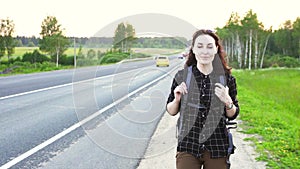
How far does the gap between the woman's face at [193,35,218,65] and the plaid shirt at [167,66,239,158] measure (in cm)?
12

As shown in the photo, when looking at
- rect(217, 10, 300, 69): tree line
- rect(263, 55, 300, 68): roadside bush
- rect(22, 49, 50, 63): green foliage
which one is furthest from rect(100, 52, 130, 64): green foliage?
rect(263, 55, 300, 68): roadside bush

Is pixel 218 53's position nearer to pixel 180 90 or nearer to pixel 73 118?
pixel 180 90

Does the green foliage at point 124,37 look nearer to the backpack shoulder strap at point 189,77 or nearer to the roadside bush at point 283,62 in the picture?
the backpack shoulder strap at point 189,77

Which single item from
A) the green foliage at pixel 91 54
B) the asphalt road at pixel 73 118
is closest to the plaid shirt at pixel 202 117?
the asphalt road at pixel 73 118

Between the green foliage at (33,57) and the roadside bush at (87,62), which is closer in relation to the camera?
the roadside bush at (87,62)

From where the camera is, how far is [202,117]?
271 cm

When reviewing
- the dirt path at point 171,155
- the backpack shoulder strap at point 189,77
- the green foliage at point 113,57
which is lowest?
the dirt path at point 171,155

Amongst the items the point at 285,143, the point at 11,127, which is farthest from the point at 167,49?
the point at 11,127

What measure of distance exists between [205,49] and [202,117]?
1.73 feet

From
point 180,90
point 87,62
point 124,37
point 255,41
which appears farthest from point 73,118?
point 255,41

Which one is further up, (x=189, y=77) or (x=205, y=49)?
(x=205, y=49)

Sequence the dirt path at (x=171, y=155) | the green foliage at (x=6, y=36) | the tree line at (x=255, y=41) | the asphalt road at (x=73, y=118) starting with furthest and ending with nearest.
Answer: the tree line at (x=255, y=41), the green foliage at (x=6, y=36), the dirt path at (x=171, y=155), the asphalt road at (x=73, y=118)

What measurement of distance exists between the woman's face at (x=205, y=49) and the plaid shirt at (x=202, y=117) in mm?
117

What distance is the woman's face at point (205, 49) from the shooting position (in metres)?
2.68
